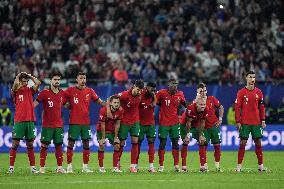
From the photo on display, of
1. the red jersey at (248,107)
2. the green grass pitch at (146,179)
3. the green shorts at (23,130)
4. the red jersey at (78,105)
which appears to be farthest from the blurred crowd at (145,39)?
the red jersey at (248,107)

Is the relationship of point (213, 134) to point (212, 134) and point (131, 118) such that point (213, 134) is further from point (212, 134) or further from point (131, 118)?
point (131, 118)

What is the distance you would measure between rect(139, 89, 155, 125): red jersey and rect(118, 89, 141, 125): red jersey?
271 millimetres

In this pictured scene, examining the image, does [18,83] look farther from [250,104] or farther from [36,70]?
[36,70]

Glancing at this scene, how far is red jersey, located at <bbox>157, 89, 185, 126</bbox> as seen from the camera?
22.2 metres

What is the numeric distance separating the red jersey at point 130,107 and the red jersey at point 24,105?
2368 mm

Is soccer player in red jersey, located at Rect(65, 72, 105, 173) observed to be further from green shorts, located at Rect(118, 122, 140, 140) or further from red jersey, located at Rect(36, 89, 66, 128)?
green shorts, located at Rect(118, 122, 140, 140)

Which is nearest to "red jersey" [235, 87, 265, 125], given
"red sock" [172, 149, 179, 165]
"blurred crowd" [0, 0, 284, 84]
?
"red sock" [172, 149, 179, 165]

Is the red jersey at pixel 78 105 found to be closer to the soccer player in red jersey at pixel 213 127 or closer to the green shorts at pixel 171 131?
the green shorts at pixel 171 131

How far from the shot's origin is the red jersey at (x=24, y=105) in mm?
21219

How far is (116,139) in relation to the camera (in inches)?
846

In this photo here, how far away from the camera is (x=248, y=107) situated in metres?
21.9

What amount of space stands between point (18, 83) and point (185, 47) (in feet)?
48.4

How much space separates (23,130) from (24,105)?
2.09ft

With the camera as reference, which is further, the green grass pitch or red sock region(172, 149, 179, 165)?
red sock region(172, 149, 179, 165)
